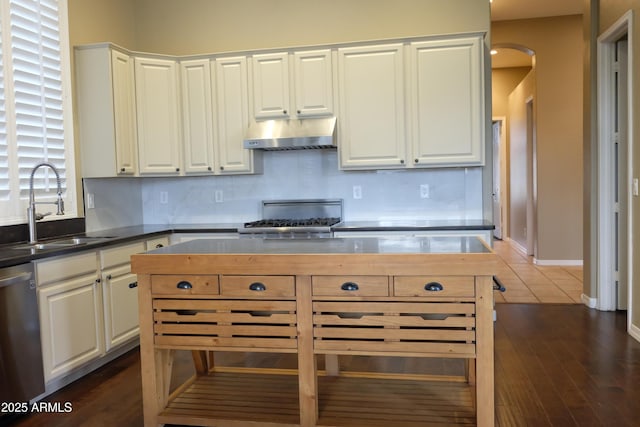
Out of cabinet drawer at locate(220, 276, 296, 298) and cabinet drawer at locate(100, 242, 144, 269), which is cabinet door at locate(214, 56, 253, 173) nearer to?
cabinet drawer at locate(100, 242, 144, 269)

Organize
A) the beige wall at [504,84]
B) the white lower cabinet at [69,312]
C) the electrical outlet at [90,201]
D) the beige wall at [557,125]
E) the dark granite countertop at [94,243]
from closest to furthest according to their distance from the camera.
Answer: the dark granite countertop at [94,243] → the white lower cabinet at [69,312] → the electrical outlet at [90,201] → the beige wall at [557,125] → the beige wall at [504,84]

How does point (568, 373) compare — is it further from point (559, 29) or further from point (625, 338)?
point (559, 29)

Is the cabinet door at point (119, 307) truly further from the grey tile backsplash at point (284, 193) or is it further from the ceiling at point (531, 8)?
the ceiling at point (531, 8)

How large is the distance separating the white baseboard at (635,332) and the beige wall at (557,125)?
120 inches

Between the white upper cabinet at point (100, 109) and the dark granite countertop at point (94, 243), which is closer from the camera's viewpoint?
the dark granite countertop at point (94, 243)

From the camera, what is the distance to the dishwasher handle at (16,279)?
2492 mm

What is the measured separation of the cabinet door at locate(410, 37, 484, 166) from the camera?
13.0 feet

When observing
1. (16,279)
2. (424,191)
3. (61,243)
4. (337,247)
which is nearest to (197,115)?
(61,243)

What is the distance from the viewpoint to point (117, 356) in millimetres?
3559

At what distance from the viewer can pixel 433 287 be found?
212cm

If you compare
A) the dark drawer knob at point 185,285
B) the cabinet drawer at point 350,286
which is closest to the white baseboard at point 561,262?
the cabinet drawer at point 350,286

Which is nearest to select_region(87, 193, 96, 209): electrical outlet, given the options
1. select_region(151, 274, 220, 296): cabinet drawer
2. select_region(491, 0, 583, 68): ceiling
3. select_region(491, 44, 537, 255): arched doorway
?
select_region(151, 274, 220, 296): cabinet drawer

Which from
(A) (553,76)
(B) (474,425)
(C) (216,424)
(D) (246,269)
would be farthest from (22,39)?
(A) (553,76)

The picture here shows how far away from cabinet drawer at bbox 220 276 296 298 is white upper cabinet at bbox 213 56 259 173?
86.8 inches
